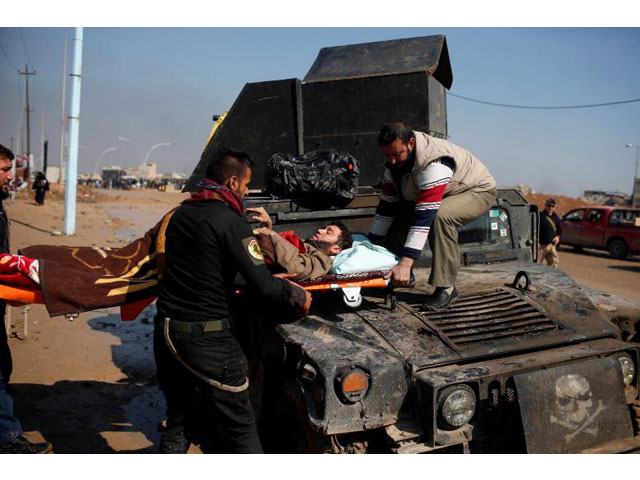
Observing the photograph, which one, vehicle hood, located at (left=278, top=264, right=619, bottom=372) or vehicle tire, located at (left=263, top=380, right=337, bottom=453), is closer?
vehicle tire, located at (left=263, top=380, right=337, bottom=453)

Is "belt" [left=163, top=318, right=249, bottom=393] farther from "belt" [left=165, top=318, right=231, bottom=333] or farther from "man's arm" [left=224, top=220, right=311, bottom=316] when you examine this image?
"man's arm" [left=224, top=220, right=311, bottom=316]

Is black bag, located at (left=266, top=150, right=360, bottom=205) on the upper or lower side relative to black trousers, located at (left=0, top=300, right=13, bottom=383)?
upper

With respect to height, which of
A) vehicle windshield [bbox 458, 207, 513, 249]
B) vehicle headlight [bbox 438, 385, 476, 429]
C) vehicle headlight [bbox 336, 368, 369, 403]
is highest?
vehicle windshield [bbox 458, 207, 513, 249]

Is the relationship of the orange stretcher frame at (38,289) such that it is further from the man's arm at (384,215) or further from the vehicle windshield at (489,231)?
the vehicle windshield at (489,231)

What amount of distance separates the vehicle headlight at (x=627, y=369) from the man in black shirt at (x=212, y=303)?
183 centimetres

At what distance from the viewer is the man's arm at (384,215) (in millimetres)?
4395

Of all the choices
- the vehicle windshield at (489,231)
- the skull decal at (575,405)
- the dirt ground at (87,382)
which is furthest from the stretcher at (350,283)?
the dirt ground at (87,382)

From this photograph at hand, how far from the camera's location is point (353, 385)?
2.90m

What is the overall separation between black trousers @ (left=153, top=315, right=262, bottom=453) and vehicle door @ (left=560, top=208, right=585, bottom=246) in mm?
18658

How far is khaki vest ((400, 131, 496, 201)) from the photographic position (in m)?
3.88

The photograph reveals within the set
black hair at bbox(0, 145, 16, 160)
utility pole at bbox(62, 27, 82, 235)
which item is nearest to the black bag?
black hair at bbox(0, 145, 16, 160)

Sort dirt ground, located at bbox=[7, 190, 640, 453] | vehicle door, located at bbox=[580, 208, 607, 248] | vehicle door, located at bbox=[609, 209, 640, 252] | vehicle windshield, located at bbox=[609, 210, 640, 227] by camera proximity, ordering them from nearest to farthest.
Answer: dirt ground, located at bbox=[7, 190, 640, 453] < vehicle door, located at bbox=[609, 209, 640, 252] < vehicle windshield, located at bbox=[609, 210, 640, 227] < vehicle door, located at bbox=[580, 208, 607, 248]

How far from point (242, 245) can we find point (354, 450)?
1156 mm

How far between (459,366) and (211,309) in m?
1.32
